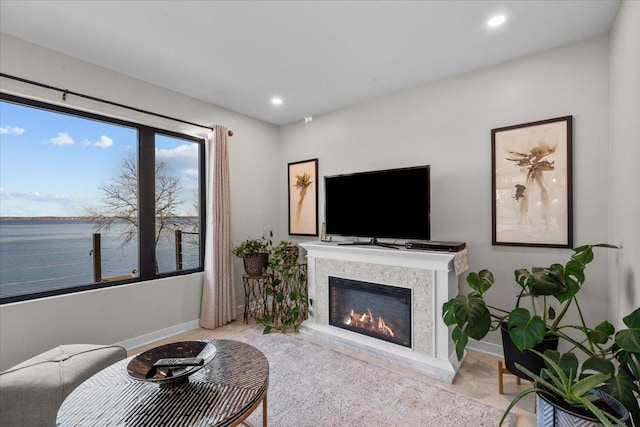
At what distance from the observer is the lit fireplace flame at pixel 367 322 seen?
8.94 ft

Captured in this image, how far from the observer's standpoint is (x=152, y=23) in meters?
2.07

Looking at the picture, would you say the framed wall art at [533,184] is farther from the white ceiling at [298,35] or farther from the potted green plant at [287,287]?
the potted green plant at [287,287]

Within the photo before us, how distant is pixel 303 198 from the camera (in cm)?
404

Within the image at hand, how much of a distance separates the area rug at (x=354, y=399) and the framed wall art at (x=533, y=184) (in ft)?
4.59

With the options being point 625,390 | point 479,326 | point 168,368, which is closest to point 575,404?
point 625,390

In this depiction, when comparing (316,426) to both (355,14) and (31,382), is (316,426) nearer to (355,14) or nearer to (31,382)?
(31,382)

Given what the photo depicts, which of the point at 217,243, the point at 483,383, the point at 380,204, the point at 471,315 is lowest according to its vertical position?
the point at 483,383

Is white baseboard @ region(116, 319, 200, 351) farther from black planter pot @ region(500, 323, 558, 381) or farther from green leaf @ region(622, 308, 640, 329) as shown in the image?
green leaf @ region(622, 308, 640, 329)

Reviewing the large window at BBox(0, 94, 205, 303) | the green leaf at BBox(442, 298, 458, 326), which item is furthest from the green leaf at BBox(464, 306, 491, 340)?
the large window at BBox(0, 94, 205, 303)

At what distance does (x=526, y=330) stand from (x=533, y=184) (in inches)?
52.7

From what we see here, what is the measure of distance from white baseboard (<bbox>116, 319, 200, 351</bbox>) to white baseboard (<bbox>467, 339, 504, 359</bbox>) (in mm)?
2986

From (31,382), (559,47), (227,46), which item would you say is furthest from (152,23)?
(559,47)

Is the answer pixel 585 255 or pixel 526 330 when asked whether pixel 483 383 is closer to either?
pixel 526 330

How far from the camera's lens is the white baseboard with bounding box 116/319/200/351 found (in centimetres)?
283
